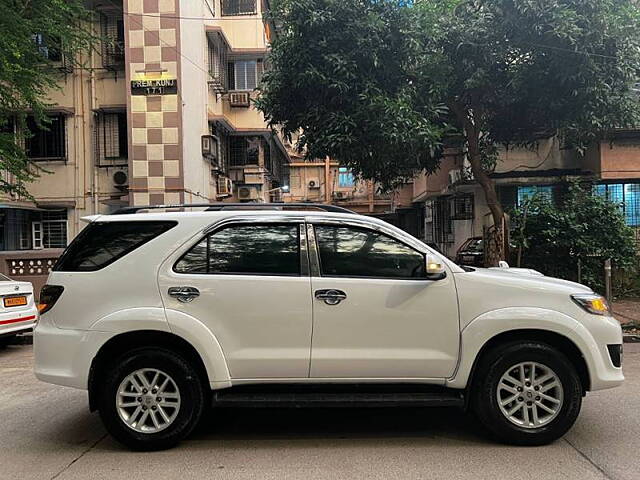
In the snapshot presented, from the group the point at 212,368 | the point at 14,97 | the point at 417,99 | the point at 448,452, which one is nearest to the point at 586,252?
the point at 417,99

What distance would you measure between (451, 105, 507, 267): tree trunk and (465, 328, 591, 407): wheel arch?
746cm

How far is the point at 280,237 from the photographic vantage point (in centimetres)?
480

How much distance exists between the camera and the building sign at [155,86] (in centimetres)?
1616

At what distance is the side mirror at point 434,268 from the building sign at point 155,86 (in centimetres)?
1329

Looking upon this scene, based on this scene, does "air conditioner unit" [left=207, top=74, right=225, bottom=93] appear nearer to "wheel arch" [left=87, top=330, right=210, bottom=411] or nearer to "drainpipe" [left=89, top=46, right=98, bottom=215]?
"drainpipe" [left=89, top=46, right=98, bottom=215]

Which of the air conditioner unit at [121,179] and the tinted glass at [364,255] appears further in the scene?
the air conditioner unit at [121,179]

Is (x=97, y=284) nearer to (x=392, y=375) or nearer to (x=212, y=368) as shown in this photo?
(x=212, y=368)

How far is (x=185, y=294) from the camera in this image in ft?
15.0

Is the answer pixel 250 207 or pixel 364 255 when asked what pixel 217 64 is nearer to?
pixel 250 207

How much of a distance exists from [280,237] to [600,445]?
10.2 feet

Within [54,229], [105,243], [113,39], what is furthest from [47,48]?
[105,243]

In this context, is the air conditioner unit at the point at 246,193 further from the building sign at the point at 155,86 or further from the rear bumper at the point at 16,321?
the rear bumper at the point at 16,321

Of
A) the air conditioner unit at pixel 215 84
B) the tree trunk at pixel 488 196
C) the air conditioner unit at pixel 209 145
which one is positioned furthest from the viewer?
the air conditioner unit at pixel 215 84

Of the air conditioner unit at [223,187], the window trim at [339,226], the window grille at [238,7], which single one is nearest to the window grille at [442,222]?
the air conditioner unit at [223,187]
